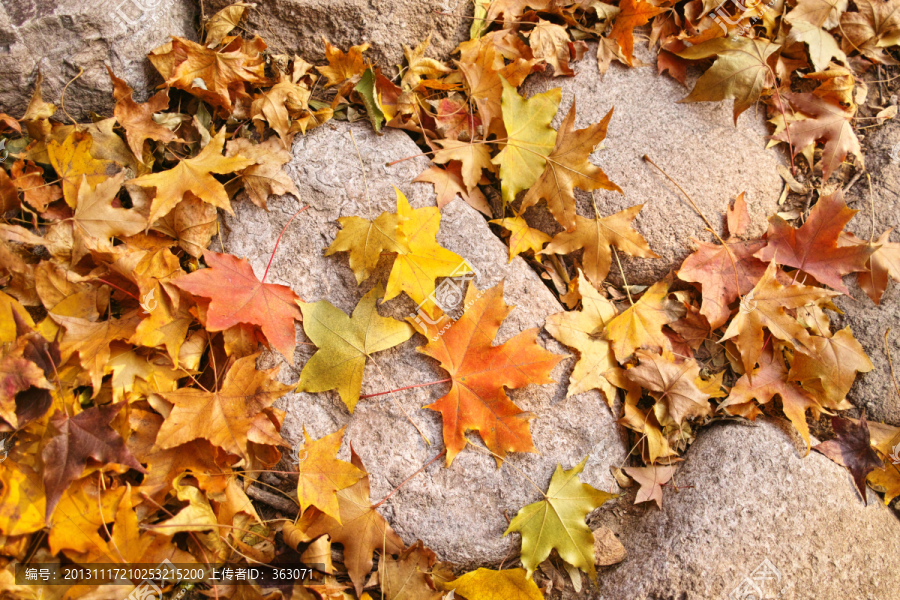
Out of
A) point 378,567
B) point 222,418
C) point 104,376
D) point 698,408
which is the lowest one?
point 378,567

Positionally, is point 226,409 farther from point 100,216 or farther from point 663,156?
point 663,156

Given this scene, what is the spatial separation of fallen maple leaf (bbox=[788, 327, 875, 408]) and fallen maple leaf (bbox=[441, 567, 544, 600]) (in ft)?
3.78

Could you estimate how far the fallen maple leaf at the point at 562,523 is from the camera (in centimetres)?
160

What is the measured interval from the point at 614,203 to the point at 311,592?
1.64 m

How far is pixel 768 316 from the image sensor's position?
5.81 feet

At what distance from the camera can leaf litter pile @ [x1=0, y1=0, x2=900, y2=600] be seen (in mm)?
1486

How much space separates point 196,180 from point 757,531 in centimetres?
210

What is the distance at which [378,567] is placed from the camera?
1608 millimetres

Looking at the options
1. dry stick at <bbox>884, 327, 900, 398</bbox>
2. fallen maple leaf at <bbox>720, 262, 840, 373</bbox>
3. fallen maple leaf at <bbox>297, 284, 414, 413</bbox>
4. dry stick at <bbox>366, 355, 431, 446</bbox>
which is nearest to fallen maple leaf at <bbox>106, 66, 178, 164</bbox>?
fallen maple leaf at <bbox>297, 284, 414, 413</bbox>

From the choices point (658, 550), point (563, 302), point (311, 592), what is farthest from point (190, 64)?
point (658, 550)

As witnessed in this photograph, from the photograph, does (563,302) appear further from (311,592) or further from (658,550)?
(311,592)

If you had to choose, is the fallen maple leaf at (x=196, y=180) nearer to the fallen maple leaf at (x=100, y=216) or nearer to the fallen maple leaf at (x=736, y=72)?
the fallen maple leaf at (x=100, y=216)

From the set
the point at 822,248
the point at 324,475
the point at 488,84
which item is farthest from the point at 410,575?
the point at 822,248

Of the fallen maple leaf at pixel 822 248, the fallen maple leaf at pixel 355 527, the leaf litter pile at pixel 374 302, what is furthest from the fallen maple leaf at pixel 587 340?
the fallen maple leaf at pixel 355 527
